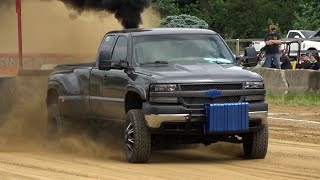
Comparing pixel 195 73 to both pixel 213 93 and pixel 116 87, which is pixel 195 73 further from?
pixel 116 87

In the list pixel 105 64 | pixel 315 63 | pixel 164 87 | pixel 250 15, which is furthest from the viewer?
pixel 250 15

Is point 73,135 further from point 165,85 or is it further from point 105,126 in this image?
point 165,85

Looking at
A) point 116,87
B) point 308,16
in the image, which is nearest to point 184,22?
point 308,16

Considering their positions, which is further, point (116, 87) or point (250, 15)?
point (250, 15)

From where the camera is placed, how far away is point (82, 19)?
19.7m

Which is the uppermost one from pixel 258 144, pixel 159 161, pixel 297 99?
pixel 258 144

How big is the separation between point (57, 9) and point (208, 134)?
10304mm

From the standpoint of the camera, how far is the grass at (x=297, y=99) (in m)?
20.8

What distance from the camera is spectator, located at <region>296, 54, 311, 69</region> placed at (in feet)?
87.4

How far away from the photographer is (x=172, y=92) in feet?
36.1

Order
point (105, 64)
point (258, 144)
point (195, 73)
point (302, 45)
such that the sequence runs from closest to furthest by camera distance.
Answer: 1. point (195, 73)
2. point (258, 144)
3. point (105, 64)
4. point (302, 45)

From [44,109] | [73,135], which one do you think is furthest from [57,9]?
[73,135]

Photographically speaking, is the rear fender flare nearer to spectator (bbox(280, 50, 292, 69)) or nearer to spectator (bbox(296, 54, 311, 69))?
spectator (bbox(280, 50, 292, 69))

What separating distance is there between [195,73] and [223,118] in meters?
0.69
